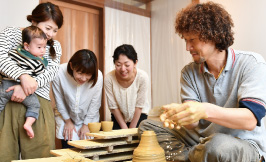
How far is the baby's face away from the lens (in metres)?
1.58

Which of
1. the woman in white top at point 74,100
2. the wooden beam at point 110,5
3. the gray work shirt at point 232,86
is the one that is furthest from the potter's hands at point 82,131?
the wooden beam at point 110,5

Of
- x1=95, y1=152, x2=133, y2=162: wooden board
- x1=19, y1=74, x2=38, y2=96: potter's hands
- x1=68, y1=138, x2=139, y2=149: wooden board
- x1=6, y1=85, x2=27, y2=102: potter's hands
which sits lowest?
x1=95, y1=152, x2=133, y2=162: wooden board

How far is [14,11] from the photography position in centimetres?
283

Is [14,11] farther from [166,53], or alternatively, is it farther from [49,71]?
[166,53]

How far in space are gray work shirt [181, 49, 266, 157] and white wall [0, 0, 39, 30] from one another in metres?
2.17

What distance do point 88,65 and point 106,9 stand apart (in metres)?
1.80

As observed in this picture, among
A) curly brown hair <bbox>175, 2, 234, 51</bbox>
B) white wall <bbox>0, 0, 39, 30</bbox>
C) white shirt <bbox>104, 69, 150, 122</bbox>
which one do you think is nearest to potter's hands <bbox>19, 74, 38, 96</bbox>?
curly brown hair <bbox>175, 2, 234, 51</bbox>

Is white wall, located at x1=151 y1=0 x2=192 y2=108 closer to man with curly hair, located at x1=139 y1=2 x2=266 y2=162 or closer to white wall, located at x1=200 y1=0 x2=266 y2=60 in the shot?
white wall, located at x1=200 y1=0 x2=266 y2=60

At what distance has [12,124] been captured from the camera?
1.57 meters

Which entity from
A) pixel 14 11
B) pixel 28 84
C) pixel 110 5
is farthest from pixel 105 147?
pixel 110 5

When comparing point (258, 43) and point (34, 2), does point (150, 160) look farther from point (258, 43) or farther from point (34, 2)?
point (34, 2)

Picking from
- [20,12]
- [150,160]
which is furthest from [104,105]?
[150,160]

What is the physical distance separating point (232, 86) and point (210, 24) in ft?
1.19

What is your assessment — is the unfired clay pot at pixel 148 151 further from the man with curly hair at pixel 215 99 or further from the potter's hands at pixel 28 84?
the potter's hands at pixel 28 84
